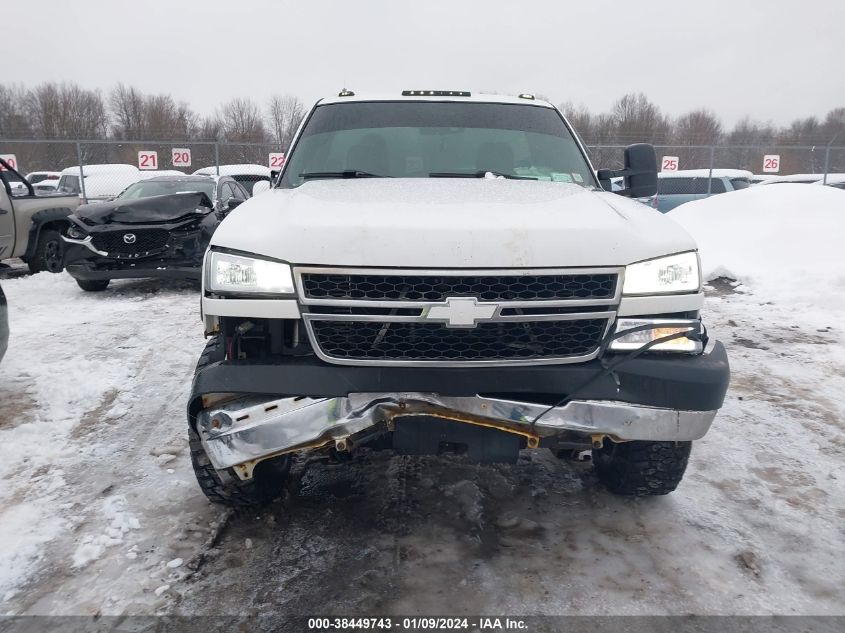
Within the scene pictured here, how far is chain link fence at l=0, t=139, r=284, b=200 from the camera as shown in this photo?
19844mm

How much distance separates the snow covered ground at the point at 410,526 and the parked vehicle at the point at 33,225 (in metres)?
5.04

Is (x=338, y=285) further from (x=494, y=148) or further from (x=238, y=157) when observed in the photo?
(x=238, y=157)

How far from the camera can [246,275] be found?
2.41 meters

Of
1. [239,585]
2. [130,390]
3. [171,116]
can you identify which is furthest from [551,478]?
[171,116]

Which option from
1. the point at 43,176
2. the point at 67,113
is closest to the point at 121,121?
the point at 67,113

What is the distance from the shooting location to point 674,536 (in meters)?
2.88

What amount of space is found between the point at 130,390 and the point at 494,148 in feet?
10.3

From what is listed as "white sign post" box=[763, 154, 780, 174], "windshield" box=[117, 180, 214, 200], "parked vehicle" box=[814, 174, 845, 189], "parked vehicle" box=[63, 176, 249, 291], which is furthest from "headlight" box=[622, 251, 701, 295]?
"parked vehicle" box=[814, 174, 845, 189]

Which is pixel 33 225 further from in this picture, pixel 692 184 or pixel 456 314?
pixel 692 184

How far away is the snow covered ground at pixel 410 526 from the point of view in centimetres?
245

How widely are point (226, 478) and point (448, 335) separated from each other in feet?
3.85

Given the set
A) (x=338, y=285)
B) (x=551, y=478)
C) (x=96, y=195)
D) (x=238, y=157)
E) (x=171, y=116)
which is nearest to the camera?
(x=338, y=285)

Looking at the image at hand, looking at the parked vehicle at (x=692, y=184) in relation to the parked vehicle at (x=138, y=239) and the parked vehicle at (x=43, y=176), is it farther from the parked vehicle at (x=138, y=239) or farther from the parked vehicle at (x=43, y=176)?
the parked vehicle at (x=43, y=176)

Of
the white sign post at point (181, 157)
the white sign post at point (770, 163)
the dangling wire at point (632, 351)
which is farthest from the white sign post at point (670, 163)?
the dangling wire at point (632, 351)
